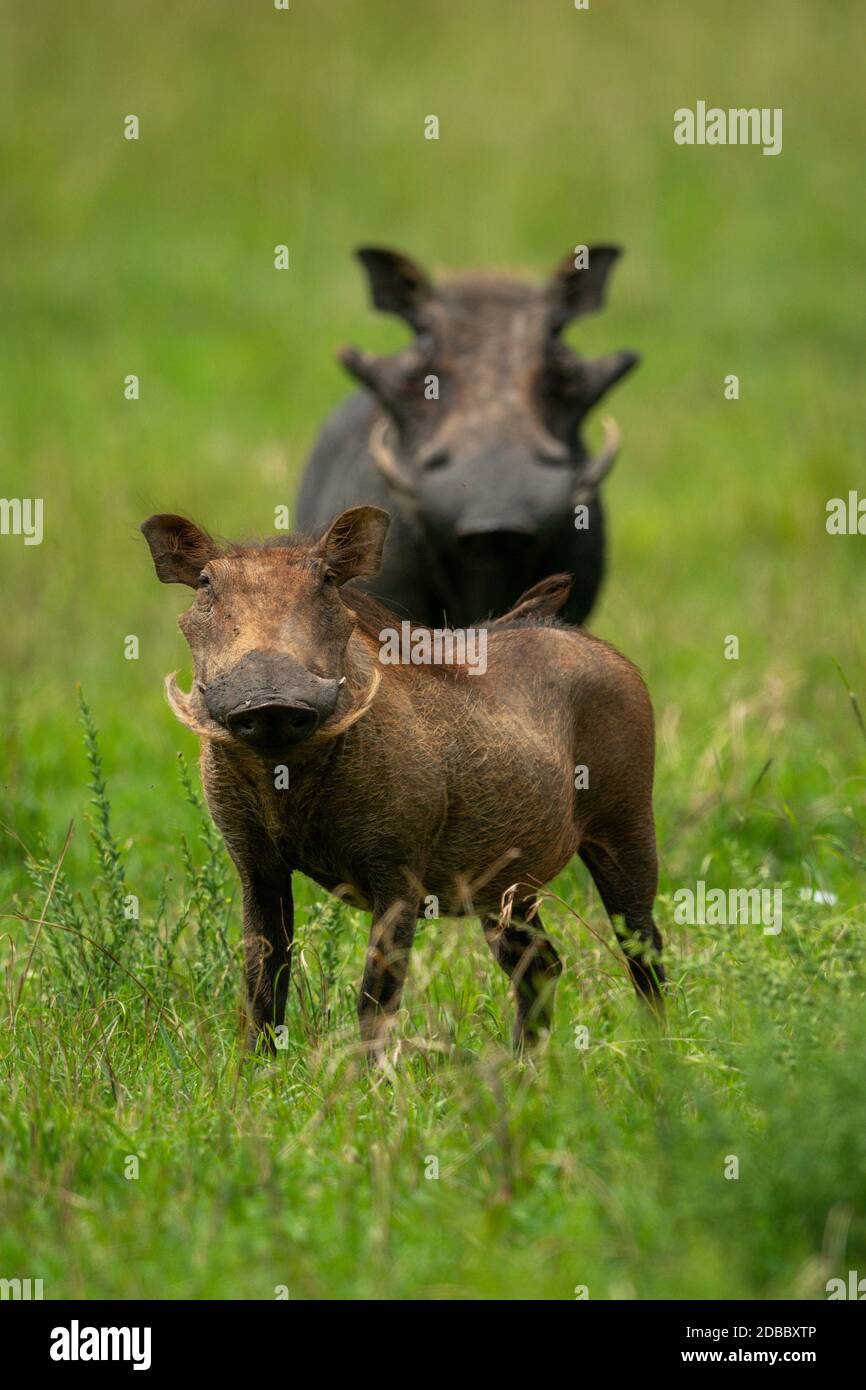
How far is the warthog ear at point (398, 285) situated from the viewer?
6984mm

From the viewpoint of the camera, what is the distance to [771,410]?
45.7 feet

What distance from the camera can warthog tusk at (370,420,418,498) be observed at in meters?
6.52

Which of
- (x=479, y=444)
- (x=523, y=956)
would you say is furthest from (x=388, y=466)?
(x=523, y=956)

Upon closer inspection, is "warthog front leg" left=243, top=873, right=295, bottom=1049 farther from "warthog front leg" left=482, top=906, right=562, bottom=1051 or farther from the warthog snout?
the warthog snout

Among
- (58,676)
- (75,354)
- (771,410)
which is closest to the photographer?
(58,676)

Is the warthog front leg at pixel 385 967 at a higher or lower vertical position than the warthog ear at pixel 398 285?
lower

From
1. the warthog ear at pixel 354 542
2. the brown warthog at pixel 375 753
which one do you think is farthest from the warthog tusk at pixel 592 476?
the warthog ear at pixel 354 542

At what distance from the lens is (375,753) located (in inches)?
154

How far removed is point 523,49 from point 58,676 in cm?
1600

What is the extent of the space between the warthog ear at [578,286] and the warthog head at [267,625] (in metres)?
3.10

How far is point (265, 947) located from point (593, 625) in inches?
205

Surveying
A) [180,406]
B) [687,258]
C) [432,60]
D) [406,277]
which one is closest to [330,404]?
[180,406]

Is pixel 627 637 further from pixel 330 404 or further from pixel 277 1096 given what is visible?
pixel 330 404

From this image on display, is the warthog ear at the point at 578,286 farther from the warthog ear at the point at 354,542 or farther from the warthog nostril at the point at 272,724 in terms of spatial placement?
the warthog nostril at the point at 272,724
